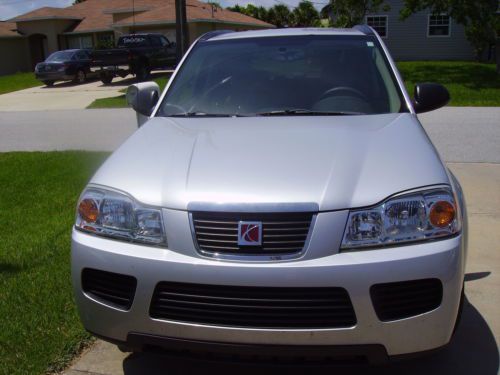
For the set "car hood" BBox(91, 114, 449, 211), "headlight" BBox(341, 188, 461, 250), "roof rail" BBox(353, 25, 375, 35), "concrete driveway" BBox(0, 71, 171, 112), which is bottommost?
"concrete driveway" BBox(0, 71, 171, 112)

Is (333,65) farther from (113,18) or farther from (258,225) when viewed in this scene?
(113,18)

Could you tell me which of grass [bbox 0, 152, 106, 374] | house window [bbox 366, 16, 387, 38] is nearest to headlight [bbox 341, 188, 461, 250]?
grass [bbox 0, 152, 106, 374]

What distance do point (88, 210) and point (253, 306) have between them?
993mm

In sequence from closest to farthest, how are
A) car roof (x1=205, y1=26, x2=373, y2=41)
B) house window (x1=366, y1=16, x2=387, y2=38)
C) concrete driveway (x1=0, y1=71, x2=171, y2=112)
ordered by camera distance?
car roof (x1=205, y1=26, x2=373, y2=41) → concrete driveway (x1=0, y1=71, x2=171, y2=112) → house window (x1=366, y1=16, x2=387, y2=38)

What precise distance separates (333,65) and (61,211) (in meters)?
3.54

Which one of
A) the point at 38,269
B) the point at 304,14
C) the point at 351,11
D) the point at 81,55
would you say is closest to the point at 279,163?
the point at 38,269

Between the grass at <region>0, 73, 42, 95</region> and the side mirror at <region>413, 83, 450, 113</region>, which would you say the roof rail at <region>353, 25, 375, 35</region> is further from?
the grass at <region>0, 73, 42, 95</region>

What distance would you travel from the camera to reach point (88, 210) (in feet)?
9.45

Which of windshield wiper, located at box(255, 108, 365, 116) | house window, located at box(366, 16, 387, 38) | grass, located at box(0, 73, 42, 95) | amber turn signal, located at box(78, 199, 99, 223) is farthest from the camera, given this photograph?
house window, located at box(366, 16, 387, 38)

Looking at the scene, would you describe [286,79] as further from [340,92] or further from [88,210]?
[88,210]

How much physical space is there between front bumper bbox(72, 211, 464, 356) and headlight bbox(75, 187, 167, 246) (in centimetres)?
7

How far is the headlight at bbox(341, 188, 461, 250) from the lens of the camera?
2.53 m

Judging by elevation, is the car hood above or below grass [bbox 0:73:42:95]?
above

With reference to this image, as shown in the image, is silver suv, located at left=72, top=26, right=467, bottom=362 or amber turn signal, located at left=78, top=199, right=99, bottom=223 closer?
silver suv, located at left=72, top=26, right=467, bottom=362
